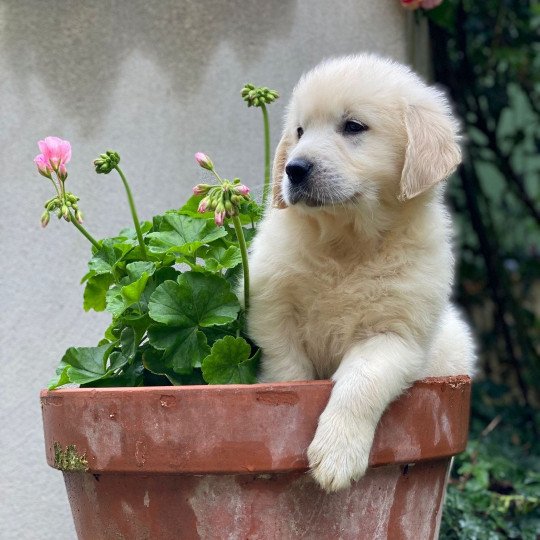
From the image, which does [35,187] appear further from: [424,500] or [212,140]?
[424,500]

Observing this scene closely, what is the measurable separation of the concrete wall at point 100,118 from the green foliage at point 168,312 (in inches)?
31.1

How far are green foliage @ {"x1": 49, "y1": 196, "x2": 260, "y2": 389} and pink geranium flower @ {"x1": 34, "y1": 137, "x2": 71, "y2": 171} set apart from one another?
0.33m

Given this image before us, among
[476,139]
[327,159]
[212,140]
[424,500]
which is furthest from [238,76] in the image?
[476,139]

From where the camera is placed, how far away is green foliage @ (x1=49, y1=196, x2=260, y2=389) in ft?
8.23

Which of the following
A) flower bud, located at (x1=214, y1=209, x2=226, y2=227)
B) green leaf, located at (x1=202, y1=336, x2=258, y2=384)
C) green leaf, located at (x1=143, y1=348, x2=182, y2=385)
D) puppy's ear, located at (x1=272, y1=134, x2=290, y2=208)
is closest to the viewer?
flower bud, located at (x1=214, y1=209, x2=226, y2=227)

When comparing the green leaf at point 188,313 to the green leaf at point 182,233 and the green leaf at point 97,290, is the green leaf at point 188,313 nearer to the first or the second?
the green leaf at point 182,233

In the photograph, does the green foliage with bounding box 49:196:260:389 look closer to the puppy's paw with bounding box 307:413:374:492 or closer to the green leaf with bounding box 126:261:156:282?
the green leaf with bounding box 126:261:156:282

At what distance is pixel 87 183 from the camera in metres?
3.60

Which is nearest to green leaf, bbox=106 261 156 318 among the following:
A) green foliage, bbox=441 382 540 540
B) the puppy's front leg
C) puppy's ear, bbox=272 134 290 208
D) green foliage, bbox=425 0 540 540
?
puppy's ear, bbox=272 134 290 208

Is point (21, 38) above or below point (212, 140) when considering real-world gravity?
above

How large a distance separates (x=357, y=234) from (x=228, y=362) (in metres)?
0.48

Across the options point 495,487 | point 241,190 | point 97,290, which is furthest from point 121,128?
point 495,487

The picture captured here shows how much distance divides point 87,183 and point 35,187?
0.61ft

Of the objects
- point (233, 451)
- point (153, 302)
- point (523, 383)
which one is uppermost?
point (153, 302)
